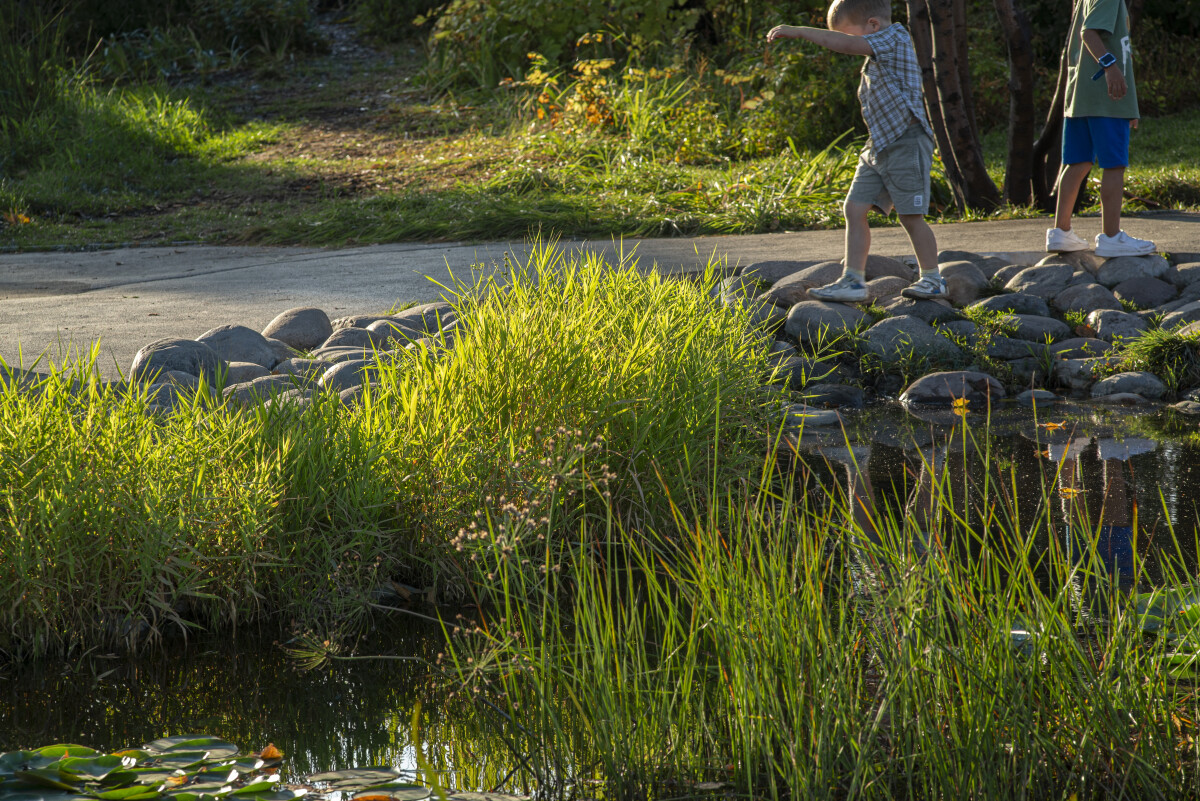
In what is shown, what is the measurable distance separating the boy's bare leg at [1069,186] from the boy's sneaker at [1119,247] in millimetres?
205

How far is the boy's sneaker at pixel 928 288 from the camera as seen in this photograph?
207 inches

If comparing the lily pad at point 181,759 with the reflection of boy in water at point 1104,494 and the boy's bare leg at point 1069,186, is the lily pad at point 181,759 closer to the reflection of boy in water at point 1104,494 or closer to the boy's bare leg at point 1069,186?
the reflection of boy in water at point 1104,494

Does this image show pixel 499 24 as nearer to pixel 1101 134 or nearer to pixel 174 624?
pixel 1101 134

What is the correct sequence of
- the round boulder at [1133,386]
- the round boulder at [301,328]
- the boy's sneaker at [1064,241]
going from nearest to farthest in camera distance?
the round boulder at [1133,386] → the round boulder at [301,328] → the boy's sneaker at [1064,241]

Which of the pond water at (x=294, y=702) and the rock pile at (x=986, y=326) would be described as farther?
the rock pile at (x=986, y=326)

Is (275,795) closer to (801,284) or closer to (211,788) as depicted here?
(211,788)

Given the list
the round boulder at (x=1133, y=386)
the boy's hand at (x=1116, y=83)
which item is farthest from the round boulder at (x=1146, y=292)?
the boy's hand at (x=1116, y=83)

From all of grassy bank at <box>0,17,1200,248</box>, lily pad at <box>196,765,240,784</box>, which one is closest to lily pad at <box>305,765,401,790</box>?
lily pad at <box>196,765,240,784</box>

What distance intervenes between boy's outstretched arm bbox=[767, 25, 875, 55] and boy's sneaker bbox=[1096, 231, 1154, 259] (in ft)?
5.94

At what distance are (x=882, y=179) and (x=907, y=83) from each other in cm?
44

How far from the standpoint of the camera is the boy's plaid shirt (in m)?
4.78

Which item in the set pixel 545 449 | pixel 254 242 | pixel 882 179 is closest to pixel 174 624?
pixel 545 449

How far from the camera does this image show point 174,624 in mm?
2717

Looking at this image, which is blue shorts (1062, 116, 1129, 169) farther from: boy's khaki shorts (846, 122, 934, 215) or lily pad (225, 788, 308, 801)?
lily pad (225, 788, 308, 801)
